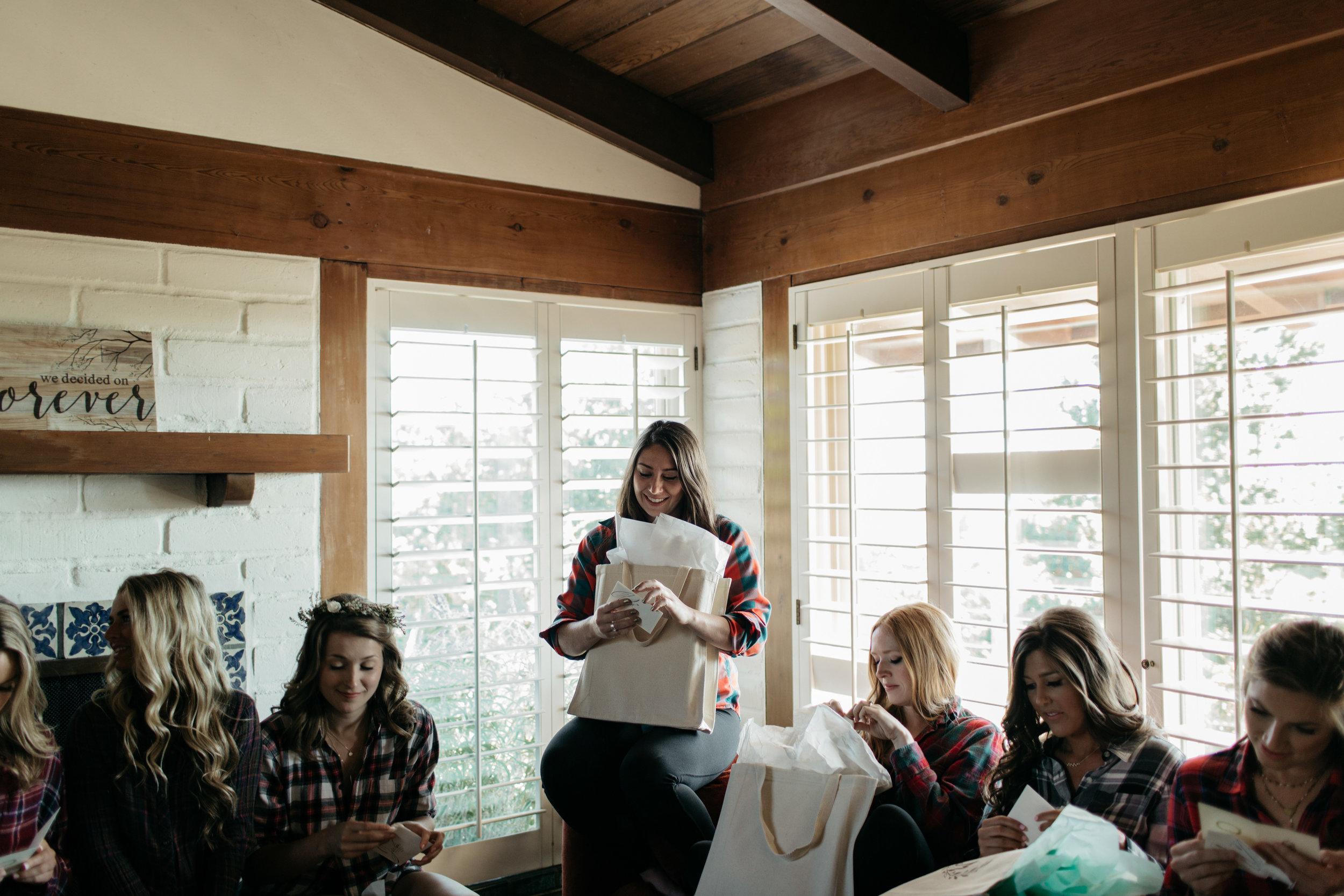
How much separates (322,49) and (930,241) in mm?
1626

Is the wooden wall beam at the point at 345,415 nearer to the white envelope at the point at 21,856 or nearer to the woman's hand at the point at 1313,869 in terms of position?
the white envelope at the point at 21,856

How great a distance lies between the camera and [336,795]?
177 centimetres

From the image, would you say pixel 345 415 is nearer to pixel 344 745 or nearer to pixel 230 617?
pixel 230 617

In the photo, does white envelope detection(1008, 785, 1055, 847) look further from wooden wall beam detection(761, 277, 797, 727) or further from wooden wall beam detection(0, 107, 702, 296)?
wooden wall beam detection(0, 107, 702, 296)

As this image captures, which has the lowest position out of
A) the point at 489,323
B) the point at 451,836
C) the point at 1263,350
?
the point at 451,836

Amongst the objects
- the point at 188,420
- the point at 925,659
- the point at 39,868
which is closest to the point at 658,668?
the point at 925,659

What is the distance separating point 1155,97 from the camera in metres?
2.00

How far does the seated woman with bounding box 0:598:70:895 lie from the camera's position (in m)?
1.52

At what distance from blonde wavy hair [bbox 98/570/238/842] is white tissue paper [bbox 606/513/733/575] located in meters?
0.85

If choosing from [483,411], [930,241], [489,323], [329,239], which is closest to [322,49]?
[329,239]

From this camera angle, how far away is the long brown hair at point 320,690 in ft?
5.88

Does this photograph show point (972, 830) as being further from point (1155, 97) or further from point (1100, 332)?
point (1155, 97)

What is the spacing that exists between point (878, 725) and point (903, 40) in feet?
4.89

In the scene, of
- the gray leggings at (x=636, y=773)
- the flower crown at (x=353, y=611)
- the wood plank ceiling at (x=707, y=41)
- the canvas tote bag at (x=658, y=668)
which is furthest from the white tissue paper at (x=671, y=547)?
the wood plank ceiling at (x=707, y=41)
